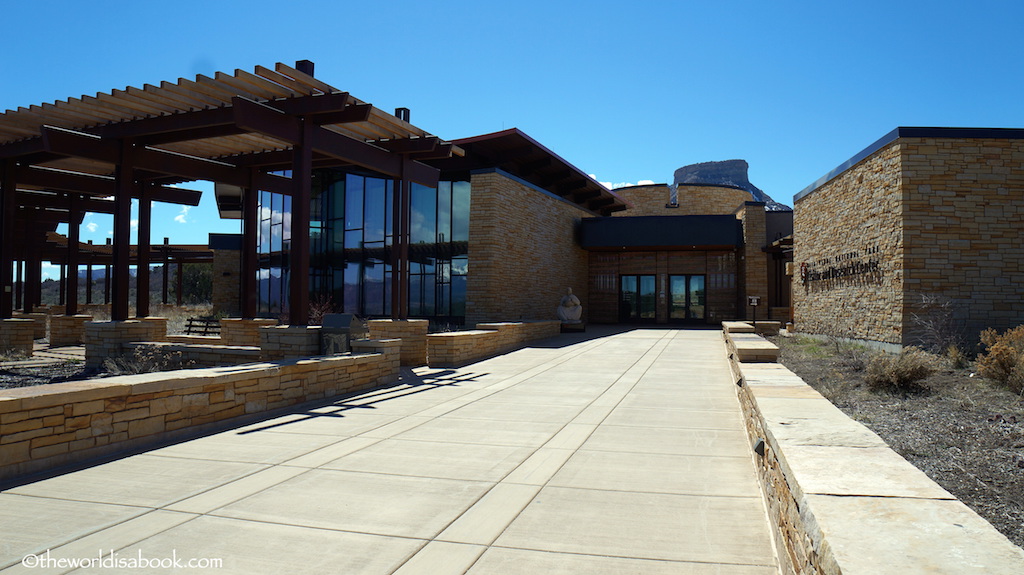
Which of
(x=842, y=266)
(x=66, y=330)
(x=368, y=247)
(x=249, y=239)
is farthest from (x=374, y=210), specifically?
(x=842, y=266)

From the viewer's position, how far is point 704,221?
27.1 meters

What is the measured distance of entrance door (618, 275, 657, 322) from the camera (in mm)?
30453

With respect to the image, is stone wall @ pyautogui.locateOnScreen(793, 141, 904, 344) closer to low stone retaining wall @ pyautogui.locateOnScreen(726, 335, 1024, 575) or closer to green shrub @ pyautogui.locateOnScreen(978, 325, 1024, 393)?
green shrub @ pyautogui.locateOnScreen(978, 325, 1024, 393)

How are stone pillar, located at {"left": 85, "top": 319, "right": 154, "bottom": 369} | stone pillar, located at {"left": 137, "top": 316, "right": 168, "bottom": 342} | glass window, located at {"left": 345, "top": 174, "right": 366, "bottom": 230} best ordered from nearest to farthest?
stone pillar, located at {"left": 85, "top": 319, "right": 154, "bottom": 369}
stone pillar, located at {"left": 137, "top": 316, "right": 168, "bottom": 342}
glass window, located at {"left": 345, "top": 174, "right": 366, "bottom": 230}

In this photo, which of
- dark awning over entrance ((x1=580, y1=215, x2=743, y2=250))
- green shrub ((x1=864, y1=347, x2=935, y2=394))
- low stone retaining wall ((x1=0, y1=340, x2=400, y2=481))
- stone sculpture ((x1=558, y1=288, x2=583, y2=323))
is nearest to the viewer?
low stone retaining wall ((x1=0, y1=340, x2=400, y2=481))

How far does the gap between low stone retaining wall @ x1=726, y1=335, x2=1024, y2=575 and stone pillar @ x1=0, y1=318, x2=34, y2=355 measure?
1755cm

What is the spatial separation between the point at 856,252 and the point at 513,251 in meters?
10.5

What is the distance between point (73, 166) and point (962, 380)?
65.9ft

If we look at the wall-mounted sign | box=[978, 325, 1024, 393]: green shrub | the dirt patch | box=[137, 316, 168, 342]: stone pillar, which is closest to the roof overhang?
box=[137, 316, 168, 342]: stone pillar

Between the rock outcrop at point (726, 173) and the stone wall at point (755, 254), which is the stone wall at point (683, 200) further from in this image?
the rock outcrop at point (726, 173)

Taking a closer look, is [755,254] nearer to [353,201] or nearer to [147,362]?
[353,201]

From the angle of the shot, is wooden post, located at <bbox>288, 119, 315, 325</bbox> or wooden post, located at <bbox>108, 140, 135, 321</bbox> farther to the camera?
wooden post, located at <bbox>108, 140, 135, 321</bbox>

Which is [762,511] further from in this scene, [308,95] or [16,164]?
[16,164]

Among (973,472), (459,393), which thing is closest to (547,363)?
(459,393)
